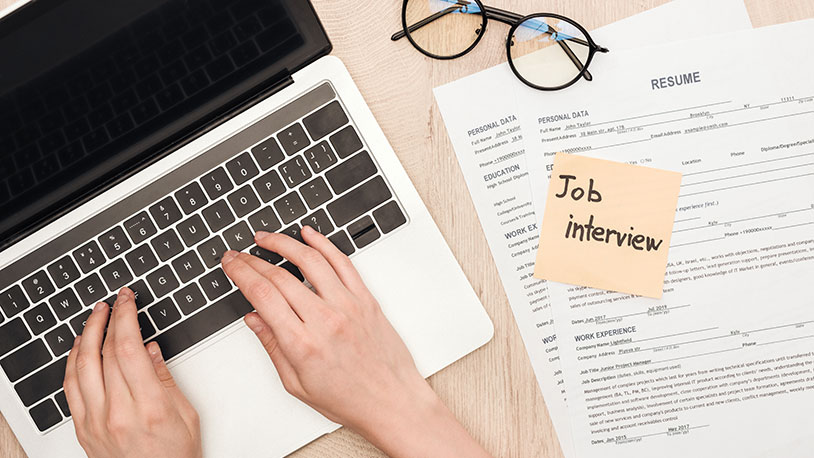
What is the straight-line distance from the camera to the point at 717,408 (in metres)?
0.67

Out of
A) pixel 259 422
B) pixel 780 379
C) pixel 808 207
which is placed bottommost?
pixel 780 379

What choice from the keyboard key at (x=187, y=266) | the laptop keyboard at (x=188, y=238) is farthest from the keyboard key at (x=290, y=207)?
the keyboard key at (x=187, y=266)

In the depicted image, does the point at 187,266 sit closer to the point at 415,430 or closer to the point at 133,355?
the point at 133,355

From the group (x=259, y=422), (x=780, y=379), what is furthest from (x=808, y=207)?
(x=259, y=422)

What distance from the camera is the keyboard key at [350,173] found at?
0.62 m

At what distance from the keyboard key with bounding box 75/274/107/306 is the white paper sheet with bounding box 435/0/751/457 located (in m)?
0.43

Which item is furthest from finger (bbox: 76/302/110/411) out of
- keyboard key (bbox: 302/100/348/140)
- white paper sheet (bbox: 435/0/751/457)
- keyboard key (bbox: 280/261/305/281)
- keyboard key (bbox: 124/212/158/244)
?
white paper sheet (bbox: 435/0/751/457)

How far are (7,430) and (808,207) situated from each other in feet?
3.18

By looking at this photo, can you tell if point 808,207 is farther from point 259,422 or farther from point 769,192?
point 259,422

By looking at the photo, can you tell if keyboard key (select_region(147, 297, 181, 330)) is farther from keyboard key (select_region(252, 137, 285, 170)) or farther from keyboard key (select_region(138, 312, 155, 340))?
keyboard key (select_region(252, 137, 285, 170))

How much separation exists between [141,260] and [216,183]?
12 centimetres

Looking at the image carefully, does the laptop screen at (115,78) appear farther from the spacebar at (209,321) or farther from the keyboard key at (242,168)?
the spacebar at (209,321)

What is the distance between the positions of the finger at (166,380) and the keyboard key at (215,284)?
0.26ft

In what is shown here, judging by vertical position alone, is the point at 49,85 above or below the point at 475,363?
above
